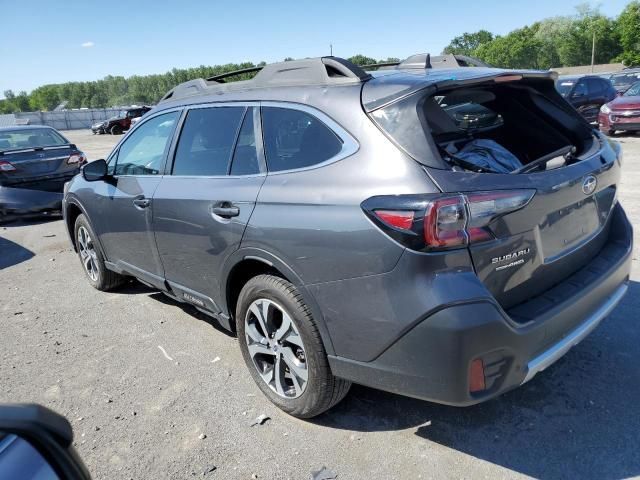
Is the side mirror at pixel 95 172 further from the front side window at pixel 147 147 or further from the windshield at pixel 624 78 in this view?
the windshield at pixel 624 78

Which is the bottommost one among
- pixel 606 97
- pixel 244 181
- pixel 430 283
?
pixel 606 97

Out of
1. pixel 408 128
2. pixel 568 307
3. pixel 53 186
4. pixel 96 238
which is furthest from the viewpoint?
pixel 53 186

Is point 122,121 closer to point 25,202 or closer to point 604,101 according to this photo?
point 25,202

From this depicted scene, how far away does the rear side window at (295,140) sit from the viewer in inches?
105

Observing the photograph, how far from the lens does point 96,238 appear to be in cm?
491

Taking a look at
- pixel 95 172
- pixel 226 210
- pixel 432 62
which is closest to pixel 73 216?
pixel 95 172

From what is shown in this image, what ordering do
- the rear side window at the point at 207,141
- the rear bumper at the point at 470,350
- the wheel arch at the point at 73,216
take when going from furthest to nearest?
the wheel arch at the point at 73,216, the rear side window at the point at 207,141, the rear bumper at the point at 470,350

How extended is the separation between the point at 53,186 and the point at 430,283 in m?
8.87

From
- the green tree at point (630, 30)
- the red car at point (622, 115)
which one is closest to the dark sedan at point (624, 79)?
the red car at point (622, 115)

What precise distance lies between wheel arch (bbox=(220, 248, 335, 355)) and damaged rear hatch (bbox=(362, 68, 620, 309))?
2.54ft

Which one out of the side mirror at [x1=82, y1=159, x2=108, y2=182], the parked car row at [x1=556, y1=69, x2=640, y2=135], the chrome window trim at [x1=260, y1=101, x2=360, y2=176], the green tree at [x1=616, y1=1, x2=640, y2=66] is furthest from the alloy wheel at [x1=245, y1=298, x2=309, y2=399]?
the green tree at [x1=616, y1=1, x2=640, y2=66]

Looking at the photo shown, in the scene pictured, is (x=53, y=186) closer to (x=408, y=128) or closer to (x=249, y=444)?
(x=249, y=444)

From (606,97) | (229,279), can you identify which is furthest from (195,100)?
(606,97)

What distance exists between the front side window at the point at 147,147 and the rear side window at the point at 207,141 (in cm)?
23
